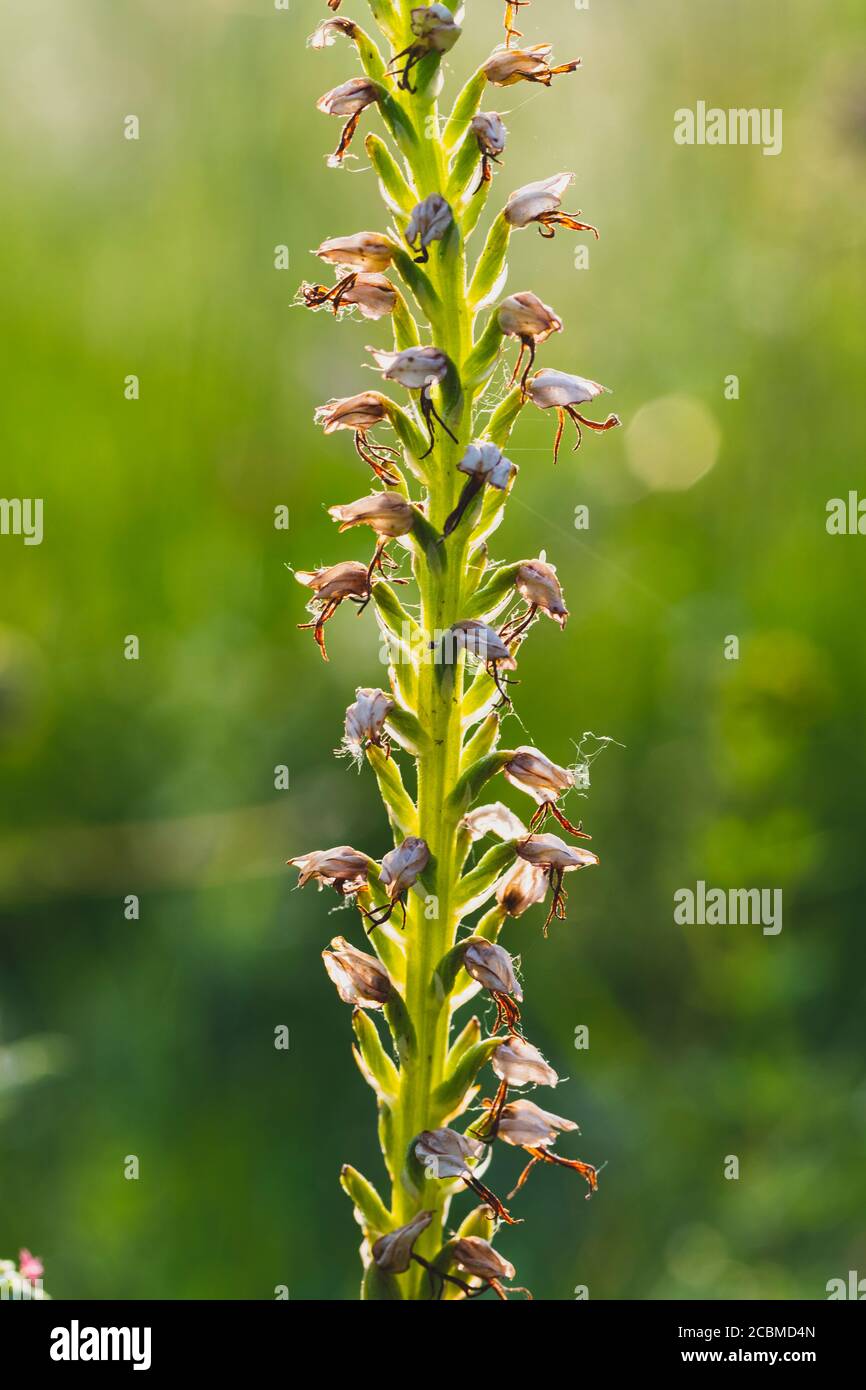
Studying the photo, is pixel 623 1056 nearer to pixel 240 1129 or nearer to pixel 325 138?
pixel 240 1129

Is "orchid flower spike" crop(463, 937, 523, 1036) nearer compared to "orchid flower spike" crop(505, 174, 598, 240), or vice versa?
"orchid flower spike" crop(463, 937, 523, 1036)

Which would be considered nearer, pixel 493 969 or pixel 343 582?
pixel 493 969

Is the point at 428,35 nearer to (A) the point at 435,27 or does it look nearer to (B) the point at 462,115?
(A) the point at 435,27

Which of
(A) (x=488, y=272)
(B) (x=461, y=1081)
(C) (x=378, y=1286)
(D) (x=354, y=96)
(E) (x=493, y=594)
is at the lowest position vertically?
(C) (x=378, y=1286)

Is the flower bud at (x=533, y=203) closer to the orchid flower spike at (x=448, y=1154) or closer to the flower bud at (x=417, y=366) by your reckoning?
the flower bud at (x=417, y=366)

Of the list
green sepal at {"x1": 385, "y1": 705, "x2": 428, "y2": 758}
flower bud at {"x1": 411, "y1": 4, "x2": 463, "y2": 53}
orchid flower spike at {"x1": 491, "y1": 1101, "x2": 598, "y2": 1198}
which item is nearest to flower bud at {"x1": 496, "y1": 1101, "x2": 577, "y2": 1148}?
orchid flower spike at {"x1": 491, "y1": 1101, "x2": 598, "y2": 1198}

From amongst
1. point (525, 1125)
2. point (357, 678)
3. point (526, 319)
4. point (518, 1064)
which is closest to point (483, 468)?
point (526, 319)

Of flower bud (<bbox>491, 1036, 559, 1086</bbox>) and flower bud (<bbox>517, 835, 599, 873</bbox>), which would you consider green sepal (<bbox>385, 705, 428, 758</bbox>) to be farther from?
flower bud (<bbox>491, 1036, 559, 1086</bbox>)
